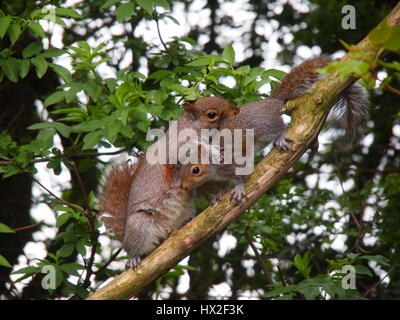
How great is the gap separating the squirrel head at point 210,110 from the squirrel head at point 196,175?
29cm

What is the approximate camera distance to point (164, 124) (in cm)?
307

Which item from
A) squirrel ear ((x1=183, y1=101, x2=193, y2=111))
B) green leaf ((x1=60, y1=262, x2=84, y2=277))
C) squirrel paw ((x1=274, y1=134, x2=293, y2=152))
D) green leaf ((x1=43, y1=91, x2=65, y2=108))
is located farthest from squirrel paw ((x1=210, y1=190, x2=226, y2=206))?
green leaf ((x1=43, y1=91, x2=65, y2=108))

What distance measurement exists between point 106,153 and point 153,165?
23 centimetres

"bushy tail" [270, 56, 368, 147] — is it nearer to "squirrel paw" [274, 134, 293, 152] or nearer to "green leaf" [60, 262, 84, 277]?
"squirrel paw" [274, 134, 293, 152]

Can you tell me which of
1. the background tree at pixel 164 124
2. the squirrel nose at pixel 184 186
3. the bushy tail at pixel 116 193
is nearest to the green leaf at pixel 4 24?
the background tree at pixel 164 124

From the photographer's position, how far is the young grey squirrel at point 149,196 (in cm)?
269

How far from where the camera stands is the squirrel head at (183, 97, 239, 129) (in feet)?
9.16

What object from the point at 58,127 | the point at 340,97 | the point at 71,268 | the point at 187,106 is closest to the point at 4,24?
the point at 58,127

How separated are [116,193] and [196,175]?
0.47 m
